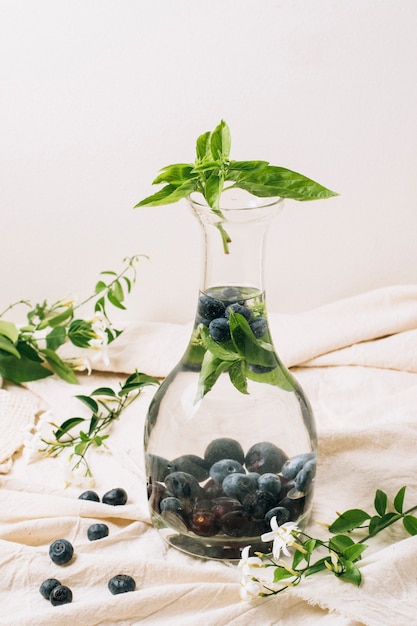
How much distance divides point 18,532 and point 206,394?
0.29 m

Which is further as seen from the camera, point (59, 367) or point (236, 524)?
point (59, 367)

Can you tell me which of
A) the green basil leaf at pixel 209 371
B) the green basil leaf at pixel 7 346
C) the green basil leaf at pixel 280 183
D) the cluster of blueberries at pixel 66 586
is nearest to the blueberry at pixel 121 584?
the cluster of blueberries at pixel 66 586

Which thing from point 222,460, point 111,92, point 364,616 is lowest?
point 364,616

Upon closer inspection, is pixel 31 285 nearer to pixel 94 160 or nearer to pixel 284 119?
pixel 94 160

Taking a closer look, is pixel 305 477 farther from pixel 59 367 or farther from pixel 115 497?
pixel 59 367

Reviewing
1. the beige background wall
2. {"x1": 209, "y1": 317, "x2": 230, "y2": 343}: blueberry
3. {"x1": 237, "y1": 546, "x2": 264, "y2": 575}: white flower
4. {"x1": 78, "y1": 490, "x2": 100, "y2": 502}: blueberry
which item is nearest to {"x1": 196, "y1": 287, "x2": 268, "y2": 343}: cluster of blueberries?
{"x1": 209, "y1": 317, "x2": 230, "y2": 343}: blueberry

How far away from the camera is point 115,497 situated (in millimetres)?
1123

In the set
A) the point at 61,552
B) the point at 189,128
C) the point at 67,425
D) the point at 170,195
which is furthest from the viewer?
the point at 189,128

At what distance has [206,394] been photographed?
3.11ft

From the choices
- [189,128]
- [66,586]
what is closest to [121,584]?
[66,586]

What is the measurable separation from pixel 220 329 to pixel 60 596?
1.03ft

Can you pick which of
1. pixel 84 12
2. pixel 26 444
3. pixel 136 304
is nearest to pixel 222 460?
pixel 26 444

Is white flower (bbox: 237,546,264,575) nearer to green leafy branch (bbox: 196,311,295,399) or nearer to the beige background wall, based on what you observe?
green leafy branch (bbox: 196,311,295,399)

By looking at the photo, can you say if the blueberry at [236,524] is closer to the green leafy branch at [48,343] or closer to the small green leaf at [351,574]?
the small green leaf at [351,574]
